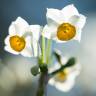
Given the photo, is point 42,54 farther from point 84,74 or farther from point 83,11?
point 83,11

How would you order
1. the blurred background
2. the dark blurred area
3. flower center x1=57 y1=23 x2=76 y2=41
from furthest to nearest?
the dark blurred area < the blurred background < flower center x1=57 y1=23 x2=76 y2=41

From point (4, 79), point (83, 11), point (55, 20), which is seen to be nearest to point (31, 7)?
point (83, 11)

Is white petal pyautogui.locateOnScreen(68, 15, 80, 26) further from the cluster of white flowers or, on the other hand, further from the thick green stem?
the thick green stem

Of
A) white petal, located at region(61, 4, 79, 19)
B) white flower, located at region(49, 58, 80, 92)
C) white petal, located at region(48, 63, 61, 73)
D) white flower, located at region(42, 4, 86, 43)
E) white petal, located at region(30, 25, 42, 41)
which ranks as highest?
white petal, located at region(61, 4, 79, 19)

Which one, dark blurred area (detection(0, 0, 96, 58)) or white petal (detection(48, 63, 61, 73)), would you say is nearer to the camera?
white petal (detection(48, 63, 61, 73))

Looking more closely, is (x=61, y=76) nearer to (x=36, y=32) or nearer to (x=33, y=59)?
(x=36, y=32)

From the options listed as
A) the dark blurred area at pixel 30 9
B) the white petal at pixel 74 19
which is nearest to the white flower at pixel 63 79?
the white petal at pixel 74 19

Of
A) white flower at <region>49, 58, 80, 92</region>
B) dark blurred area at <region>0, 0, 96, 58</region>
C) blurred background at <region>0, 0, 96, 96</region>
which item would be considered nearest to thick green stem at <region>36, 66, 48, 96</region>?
white flower at <region>49, 58, 80, 92</region>
